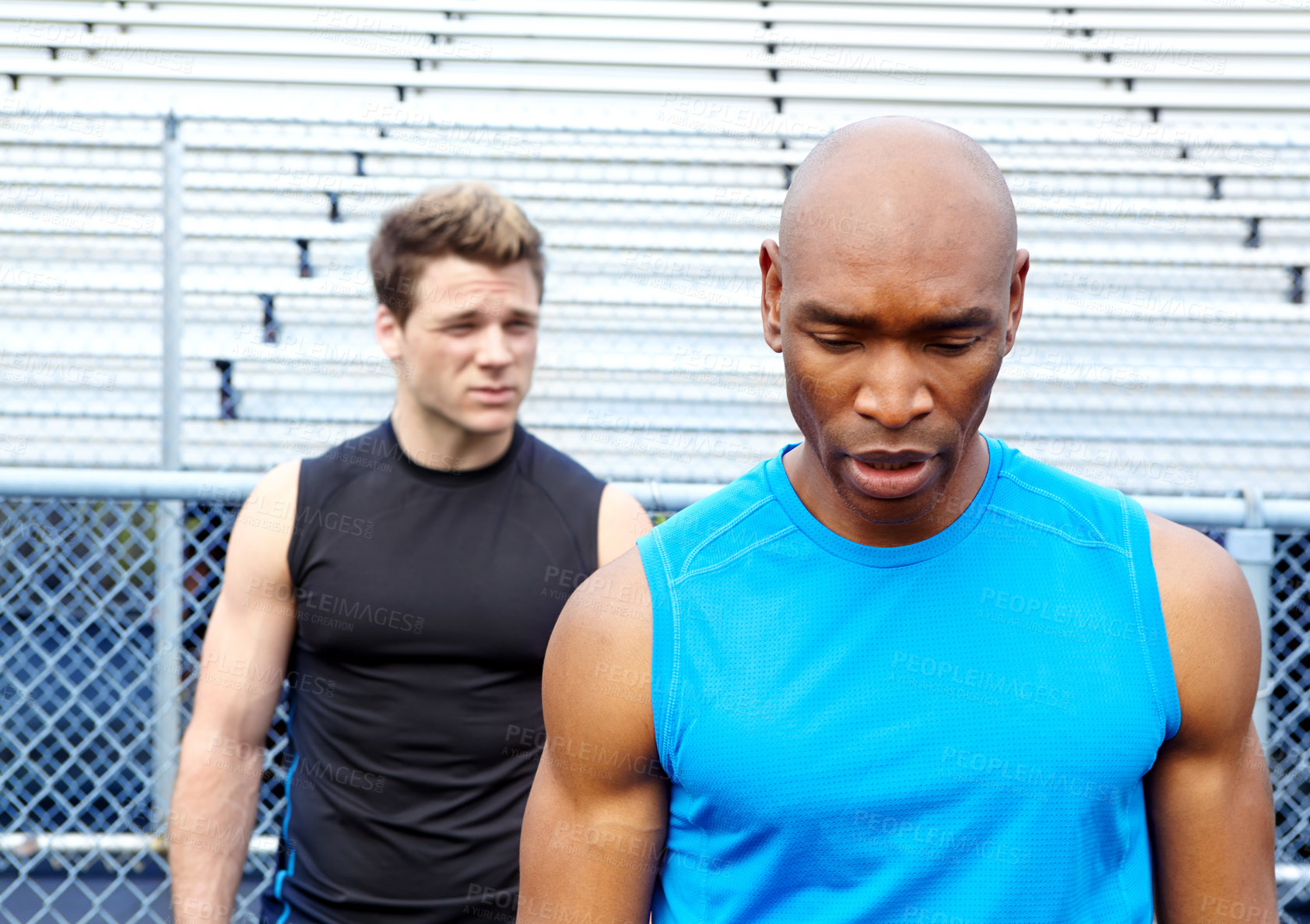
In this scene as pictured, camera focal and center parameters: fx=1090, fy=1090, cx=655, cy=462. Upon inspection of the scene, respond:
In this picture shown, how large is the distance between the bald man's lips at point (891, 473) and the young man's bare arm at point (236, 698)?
4.00 ft

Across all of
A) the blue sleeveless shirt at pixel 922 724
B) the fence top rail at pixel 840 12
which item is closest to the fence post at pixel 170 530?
the blue sleeveless shirt at pixel 922 724

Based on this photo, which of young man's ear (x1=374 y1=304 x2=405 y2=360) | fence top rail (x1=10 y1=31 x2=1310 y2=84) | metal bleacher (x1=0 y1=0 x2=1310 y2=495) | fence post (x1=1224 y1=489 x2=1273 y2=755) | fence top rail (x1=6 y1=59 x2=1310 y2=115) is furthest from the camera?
fence top rail (x1=10 y1=31 x2=1310 y2=84)

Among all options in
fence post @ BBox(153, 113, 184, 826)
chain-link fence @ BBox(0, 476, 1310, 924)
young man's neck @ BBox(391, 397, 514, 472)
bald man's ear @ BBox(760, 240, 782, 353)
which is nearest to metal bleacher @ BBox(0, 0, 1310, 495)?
fence post @ BBox(153, 113, 184, 826)

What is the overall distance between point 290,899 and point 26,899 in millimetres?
2251

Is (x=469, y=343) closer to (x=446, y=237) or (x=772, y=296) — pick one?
(x=446, y=237)

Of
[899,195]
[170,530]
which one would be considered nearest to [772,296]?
[899,195]

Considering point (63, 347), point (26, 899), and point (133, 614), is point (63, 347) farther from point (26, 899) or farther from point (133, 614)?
point (26, 899)

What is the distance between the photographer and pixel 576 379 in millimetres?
5121

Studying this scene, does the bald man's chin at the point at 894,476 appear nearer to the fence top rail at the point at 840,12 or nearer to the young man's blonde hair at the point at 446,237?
the young man's blonde hair at the point at 446,237

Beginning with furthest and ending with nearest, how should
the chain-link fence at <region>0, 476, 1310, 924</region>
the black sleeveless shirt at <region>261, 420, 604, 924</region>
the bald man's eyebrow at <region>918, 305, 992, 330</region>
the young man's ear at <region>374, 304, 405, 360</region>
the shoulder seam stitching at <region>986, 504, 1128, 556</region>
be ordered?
the chain-link fence at <region>0, 476, 1310, 924</region> < the young man's ear at <region>374, 304, 405, 360</region> < the black sleeveless shirt at <region>261, 420, 604, 924</region> < the shoulder seam stitching at <region>986, 504, 1128, 556</region> < the bald man's eyebrow at <region>918, 305, 992, 330</region>

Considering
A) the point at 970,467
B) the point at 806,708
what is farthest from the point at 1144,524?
the point at 806,708

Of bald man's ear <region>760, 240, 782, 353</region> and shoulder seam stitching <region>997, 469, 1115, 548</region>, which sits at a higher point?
bald man's ear <region>760, 240, 782, 353</region>

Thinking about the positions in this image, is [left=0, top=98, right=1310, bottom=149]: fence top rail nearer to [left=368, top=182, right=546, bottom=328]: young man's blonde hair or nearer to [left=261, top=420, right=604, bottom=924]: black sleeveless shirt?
[left=368, top=182, right=546, bottom=328]: young man's blonde hair

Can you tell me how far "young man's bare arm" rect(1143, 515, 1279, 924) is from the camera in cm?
101
